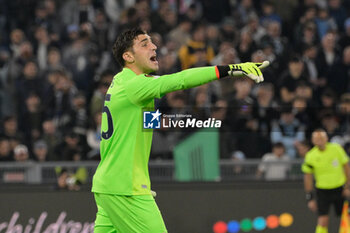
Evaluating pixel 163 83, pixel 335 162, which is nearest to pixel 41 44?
pixel 335 162

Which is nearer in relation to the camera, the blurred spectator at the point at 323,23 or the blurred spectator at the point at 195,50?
the blurred spectator at the point at 195,50

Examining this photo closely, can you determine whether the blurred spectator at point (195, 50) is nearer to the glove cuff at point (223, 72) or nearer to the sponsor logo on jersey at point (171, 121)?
the sponsor logo on jersey at point (171, 121)

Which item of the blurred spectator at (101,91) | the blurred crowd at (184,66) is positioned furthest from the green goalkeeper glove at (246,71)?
the blurred spectator at (101,91)

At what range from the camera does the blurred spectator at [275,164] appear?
1087cm

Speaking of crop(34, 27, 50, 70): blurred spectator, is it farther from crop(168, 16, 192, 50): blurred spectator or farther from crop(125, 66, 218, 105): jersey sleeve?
crop(125, 66, 218, 105): jersey sleeve

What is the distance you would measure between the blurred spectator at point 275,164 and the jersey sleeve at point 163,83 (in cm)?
513

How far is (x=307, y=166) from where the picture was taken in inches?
439

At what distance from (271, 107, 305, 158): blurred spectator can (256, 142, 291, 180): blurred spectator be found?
82mm

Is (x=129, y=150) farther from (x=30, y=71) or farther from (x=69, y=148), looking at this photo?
(x=30, y=71)

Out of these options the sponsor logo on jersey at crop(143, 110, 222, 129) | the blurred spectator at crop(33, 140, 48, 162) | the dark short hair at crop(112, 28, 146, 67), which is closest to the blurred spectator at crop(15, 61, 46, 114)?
the blurred spectator at crop(33, 140, 48, 162)

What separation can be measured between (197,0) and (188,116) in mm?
9004

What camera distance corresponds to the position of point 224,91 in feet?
37.7

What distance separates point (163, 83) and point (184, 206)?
5383mm

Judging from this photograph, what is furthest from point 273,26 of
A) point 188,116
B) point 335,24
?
point 188,116
